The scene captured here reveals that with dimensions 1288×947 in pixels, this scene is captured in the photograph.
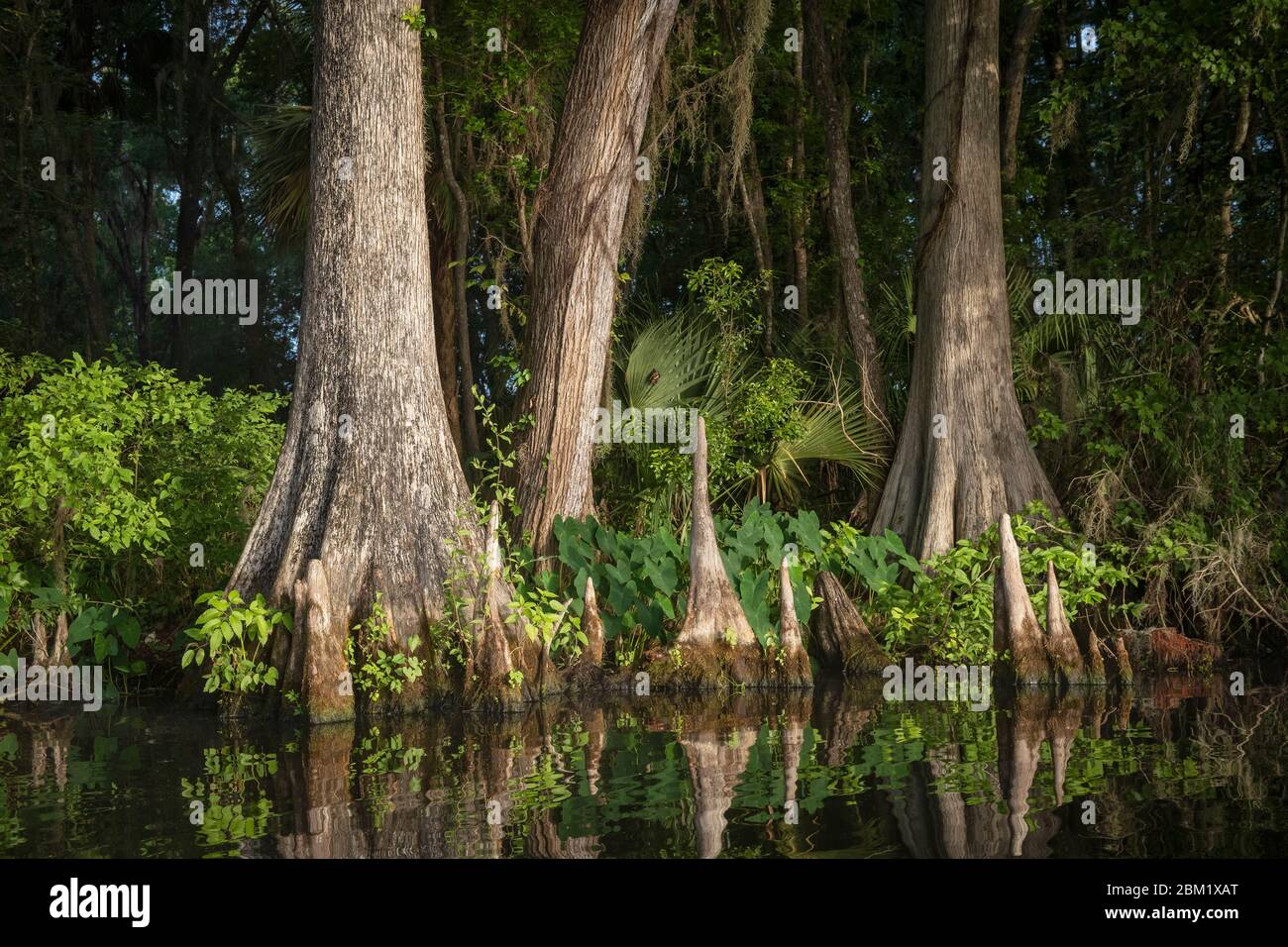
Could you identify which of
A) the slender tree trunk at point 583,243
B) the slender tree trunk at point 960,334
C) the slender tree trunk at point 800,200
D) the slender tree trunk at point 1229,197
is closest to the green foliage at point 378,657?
the slender tree trunk at point 583,243

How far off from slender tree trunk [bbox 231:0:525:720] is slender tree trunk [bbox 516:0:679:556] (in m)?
1.36

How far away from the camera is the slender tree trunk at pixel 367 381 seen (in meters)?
7.83

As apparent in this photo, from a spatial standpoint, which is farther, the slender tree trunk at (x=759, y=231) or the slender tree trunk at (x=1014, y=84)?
the slender tree trunk at (x=759, y=231)

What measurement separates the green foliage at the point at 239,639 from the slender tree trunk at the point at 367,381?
15 cm

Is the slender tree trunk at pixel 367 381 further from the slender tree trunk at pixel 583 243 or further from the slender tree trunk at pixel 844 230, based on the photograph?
the slender tree trunk at pixel 844 230

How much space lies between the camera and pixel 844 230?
1298 cm

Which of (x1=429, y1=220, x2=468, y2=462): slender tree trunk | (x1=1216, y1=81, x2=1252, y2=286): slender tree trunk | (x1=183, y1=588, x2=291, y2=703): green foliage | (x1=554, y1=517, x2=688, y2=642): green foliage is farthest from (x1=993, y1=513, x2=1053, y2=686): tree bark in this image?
(x1=429, y1=220, x2=468, y2=462): slender tree trunk

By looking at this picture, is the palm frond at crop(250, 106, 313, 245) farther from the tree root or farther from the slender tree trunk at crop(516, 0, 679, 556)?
the tree root

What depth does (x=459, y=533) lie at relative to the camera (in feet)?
26.7

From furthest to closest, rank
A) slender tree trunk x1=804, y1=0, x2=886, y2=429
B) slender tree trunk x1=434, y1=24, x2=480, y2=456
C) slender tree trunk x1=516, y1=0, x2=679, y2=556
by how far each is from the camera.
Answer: slender tree trunk x1=434, y1=24, x2=480, y2=456 → slender tree trunk x1=804, y1=0, x2=886, y2=429 → slender tree trunk x1=516, y1=0, x2=679, y2=556

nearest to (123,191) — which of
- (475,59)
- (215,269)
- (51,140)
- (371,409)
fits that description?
(215,269)

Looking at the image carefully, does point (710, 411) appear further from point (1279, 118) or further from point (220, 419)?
point (1279, 118)

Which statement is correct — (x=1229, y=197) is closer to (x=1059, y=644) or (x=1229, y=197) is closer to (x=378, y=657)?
(x=1059, y=644)

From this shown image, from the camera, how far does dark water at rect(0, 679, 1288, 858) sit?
14.1ft
